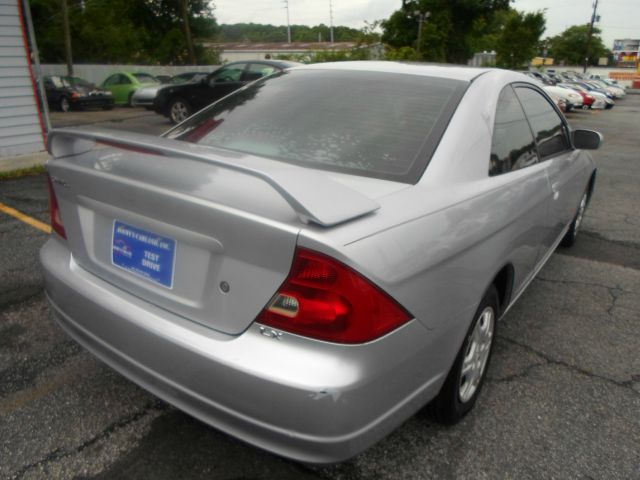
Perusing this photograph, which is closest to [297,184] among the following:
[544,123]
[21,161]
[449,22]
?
[544,123]

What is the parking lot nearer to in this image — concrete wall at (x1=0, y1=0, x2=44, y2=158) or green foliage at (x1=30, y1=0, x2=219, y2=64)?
concrete wall at (x1=0, y1=0, x2=44, y2=158)

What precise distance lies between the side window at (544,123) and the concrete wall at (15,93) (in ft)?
27.0

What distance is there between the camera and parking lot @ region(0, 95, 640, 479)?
6.69 ft

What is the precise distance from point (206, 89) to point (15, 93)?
200 inches

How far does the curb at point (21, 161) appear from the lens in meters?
7.58

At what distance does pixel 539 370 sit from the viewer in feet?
9.24

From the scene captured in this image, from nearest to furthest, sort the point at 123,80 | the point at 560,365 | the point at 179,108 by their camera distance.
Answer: the point at 560,365
the point at 179,108
the point at 123,80

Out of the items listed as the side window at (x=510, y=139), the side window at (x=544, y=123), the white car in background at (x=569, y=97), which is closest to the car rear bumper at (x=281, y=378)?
the side window at (x=510, y=139)

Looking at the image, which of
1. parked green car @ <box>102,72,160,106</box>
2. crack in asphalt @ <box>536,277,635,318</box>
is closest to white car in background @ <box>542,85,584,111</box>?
parked green car @ <box>102,72,160,106</box>

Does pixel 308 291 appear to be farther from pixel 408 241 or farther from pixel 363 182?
pixel 363 182

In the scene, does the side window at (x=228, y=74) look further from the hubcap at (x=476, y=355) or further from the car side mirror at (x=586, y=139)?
the hubcap at (x=476, y=355)

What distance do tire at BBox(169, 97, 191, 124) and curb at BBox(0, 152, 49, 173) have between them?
198 inches

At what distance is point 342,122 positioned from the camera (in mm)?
2340

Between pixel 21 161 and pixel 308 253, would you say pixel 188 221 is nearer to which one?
pixel 308 253
